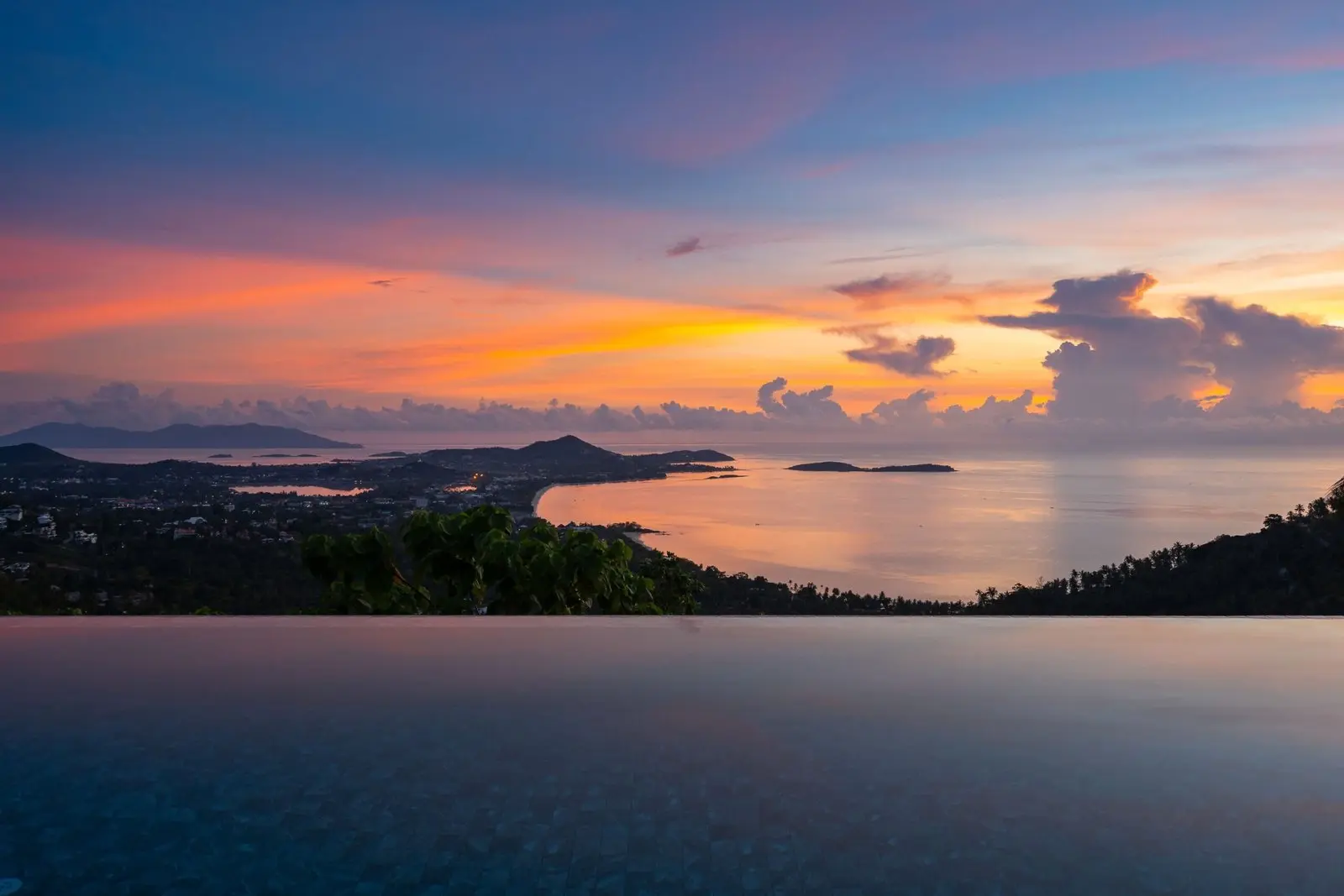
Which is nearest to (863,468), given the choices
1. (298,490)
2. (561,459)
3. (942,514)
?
(942,514)

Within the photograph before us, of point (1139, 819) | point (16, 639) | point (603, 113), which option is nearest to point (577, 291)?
point (603, 113)

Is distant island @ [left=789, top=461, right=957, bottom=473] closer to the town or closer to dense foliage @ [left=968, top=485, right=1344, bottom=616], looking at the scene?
dense foliage @ [left=968, top=485, right=1344, bottom=616]

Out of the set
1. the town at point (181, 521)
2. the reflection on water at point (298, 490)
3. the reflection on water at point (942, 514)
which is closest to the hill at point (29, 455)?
the town at point (181, 521)

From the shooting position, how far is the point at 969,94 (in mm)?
9492

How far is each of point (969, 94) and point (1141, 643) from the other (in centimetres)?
691

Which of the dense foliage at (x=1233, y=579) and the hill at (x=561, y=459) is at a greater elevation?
the hill at (x=561, y=459)

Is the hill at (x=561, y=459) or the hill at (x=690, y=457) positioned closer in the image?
the hill at (x=561, y=459)

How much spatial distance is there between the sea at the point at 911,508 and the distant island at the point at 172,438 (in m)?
0.28

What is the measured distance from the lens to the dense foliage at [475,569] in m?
4.70

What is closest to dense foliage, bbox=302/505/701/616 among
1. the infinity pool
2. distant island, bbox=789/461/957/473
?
the infinity pool

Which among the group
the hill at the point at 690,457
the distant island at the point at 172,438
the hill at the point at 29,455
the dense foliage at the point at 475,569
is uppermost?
the hill at the point at 690,457

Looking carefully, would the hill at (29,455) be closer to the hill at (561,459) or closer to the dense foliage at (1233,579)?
the hill at (561,459)

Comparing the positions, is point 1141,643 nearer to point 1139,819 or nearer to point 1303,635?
point 1303,635

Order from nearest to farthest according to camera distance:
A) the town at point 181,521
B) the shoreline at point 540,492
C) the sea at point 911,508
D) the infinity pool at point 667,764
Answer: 1. the infinity pool at point 667,764
2. the town at point 181,521
3. the shoreline at point 540,492
4. the sea at point 911,508
